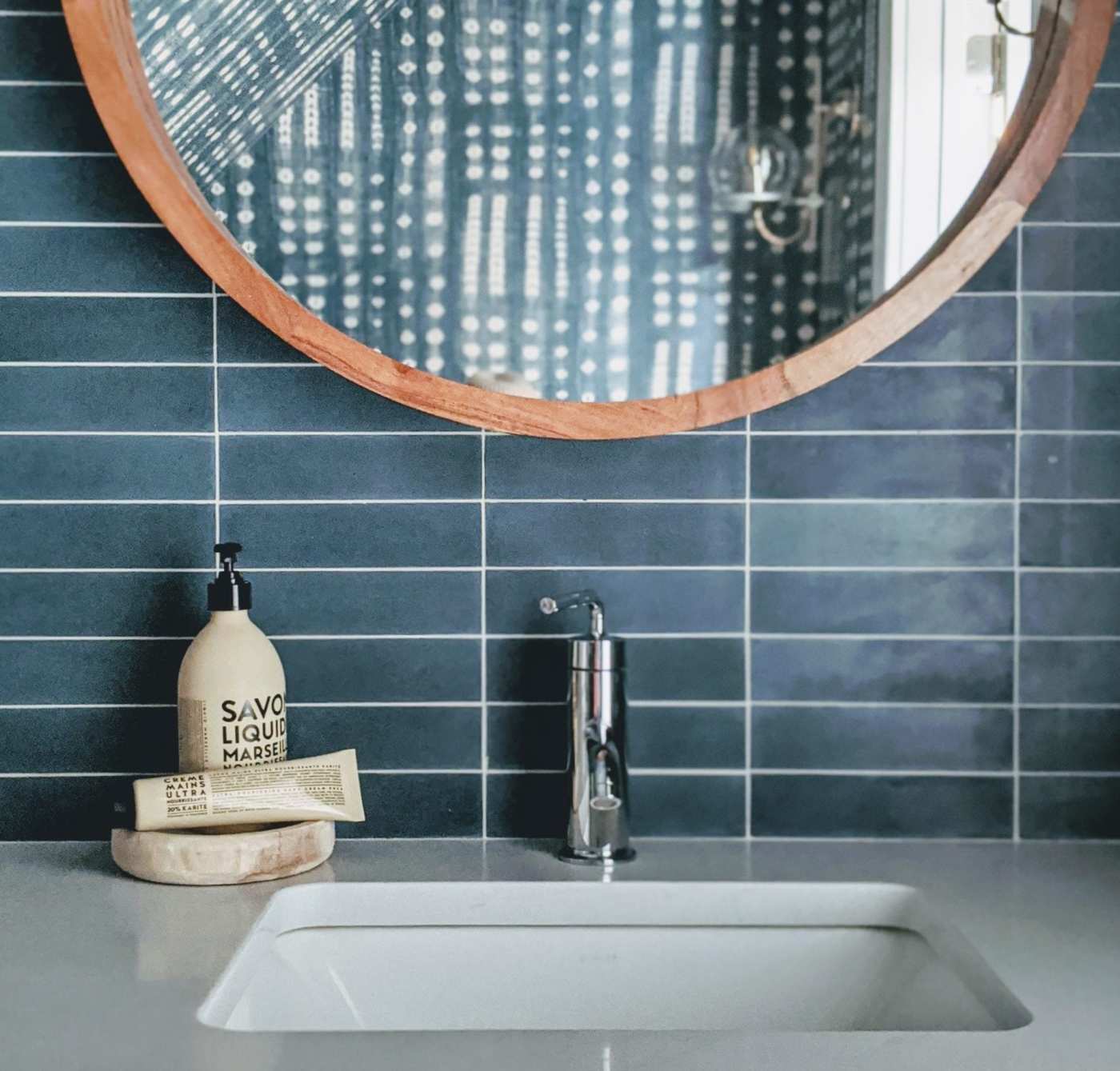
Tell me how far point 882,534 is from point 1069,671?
0.67ft

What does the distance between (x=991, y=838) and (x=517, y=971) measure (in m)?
0.44

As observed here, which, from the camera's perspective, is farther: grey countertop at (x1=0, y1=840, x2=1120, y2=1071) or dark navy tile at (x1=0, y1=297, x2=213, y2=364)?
dark navy tile at (x1=0, y1=297, x2=213, y2=364)

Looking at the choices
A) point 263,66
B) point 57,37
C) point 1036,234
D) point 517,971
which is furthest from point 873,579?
point 57,37

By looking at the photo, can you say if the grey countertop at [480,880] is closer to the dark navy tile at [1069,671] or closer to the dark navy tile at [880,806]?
the dark navy tile at [880,806]

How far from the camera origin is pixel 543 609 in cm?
Answer: 99

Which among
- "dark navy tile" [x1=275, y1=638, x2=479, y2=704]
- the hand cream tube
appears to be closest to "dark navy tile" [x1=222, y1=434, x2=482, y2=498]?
"dark navy tile" [x1=275, y1=638, x2=479, y2=704]

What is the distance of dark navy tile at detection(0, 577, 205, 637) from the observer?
108cm

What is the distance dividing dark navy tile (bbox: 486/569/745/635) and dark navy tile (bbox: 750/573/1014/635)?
0.03m

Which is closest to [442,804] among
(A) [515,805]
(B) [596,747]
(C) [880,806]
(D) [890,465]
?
(A) [515,805]

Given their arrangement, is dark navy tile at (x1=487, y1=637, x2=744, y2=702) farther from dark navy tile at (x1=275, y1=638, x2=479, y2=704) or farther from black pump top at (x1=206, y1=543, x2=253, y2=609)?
black pump top at (x1=206, y1=543, x2=253, y2=609)

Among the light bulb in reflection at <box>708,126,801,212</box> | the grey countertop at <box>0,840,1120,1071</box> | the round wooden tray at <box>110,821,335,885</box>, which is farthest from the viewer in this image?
the light bulb in reflection at <box>708,126,801,212</box>

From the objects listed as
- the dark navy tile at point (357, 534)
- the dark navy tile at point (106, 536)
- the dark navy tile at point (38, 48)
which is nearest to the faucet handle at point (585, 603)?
the dark navy tile at point (357, 534)

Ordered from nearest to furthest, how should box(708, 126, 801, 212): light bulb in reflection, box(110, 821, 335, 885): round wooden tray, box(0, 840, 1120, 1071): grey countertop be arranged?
box(0, 840, 1120, 1071): grey countertop
box(110, 821, 335, 885): round wooden tray
box(708, 126, 801, 212): light bulb in reflection

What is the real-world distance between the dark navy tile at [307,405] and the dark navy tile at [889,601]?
32 cm
